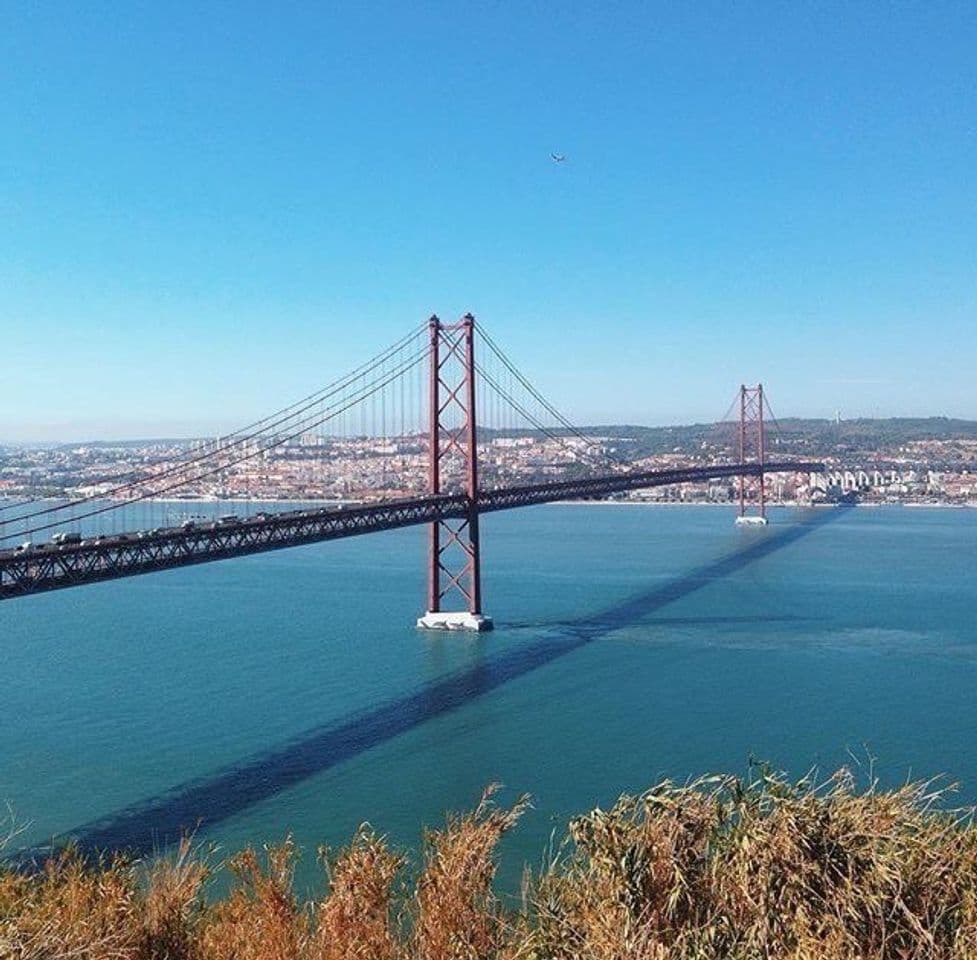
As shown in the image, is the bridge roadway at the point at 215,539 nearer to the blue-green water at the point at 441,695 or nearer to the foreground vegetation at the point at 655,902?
the blue-green water at the point at 441,695

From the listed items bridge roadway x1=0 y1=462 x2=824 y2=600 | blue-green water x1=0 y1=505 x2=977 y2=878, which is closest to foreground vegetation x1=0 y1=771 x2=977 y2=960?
blue-green water x1=0 y1=505 x2=977 y2=878

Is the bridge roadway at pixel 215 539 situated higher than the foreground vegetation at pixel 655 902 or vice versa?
the bridge roadway at pixel 215 539

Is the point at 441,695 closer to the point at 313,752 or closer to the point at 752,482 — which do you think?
the point at 313,752

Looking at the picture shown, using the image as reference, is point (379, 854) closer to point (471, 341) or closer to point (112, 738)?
point (112, 738)

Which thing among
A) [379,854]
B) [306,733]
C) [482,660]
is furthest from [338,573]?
[379,854]

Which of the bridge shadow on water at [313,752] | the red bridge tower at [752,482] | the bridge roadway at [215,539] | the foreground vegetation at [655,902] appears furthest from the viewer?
the red bridge tower at [752,482]

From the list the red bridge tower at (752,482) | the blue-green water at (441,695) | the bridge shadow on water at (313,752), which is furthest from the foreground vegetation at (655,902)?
the red bridge tower at (752,482)
